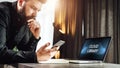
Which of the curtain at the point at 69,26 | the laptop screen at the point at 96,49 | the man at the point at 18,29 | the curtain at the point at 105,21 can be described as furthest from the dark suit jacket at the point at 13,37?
the curtain at the point at 105,21

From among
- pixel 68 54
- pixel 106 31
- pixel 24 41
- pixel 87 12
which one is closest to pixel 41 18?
pixel 24 41

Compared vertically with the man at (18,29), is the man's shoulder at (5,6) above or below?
above

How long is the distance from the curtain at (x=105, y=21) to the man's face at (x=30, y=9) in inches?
39.3

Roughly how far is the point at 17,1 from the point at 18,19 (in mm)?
215

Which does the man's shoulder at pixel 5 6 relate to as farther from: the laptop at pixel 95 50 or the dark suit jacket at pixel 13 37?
the laptop at pixel 95 50

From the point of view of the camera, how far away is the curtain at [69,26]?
310 centimetres

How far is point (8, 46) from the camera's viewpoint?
2674mm

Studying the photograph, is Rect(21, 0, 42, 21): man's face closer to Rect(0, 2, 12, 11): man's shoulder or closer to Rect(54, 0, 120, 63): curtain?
Rect(0, 2, 12, 11): man's shoulder

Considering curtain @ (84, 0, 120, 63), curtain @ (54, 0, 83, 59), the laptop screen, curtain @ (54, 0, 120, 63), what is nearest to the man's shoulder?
curtain @ (54, 0, 83, 59)

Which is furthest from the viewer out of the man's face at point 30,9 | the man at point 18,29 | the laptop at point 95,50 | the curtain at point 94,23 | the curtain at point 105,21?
the curtain at point 105,21

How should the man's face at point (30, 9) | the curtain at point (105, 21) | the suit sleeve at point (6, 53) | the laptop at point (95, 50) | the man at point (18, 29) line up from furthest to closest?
the curtain at point (105, 21) → the man's face at point (30, 9) → the man at point (18, 29) → the suit sleeve at point (6, 53) → the laptop at point (95, 50)

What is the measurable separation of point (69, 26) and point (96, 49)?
4.47 ft

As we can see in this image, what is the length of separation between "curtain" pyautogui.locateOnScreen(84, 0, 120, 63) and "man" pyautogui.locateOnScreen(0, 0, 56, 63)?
99 centimetres

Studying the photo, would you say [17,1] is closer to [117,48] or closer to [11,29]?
[11,29]
